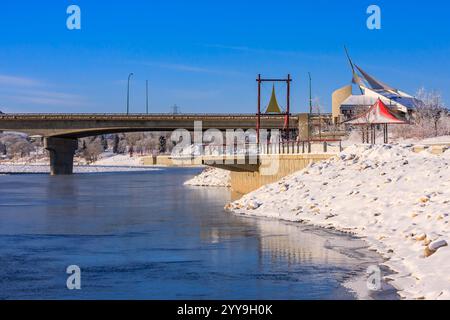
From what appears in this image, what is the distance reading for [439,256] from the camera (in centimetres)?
1823

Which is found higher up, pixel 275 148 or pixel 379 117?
pixel 379 117

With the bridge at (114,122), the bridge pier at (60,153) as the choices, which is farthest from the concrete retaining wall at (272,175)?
the bridge pier at (60,153)

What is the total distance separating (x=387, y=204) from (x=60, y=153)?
85.1 meters

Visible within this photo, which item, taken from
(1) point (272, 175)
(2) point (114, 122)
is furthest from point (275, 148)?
(2) point (114, 122)

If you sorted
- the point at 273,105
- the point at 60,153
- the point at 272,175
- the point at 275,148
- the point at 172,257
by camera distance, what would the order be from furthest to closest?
the point at 60,153
the point at 273,105
the point at 275,148
the point at 272,175
the point at 172,257

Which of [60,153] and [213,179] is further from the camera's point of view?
[60,153]

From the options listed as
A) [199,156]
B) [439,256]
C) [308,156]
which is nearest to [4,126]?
[199,156]

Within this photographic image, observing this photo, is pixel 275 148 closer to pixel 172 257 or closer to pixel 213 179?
pixel 213 179

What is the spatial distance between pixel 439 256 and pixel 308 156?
21687 millimetres

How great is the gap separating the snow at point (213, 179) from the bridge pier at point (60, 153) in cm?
3774

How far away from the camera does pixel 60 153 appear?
107562 millimetres

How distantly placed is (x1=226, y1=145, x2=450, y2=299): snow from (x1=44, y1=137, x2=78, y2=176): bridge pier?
234 feet

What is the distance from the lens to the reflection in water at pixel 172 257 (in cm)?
1636

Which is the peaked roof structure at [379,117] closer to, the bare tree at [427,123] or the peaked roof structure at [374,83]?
the bare tree at [427,123]
